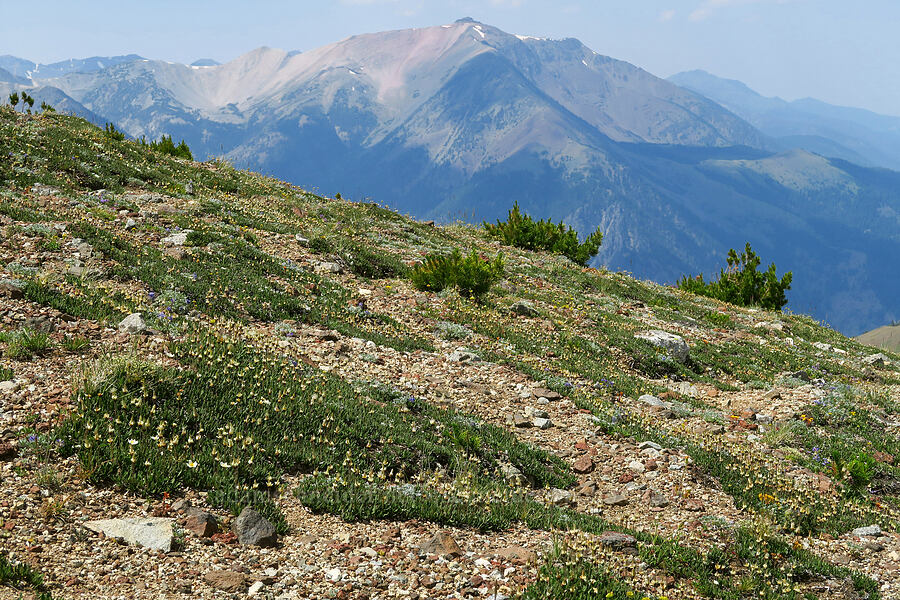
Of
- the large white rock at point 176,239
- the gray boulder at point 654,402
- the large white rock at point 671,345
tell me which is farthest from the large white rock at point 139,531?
the large white rock at point 671,345

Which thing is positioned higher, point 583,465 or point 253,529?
point 583,465

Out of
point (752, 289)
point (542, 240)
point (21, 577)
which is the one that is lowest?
point (21, 577)

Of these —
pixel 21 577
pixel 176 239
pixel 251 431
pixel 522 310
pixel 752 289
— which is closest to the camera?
pixel 21 577

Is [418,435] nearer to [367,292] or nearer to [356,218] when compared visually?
[367,292]

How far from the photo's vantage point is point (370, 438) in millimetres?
7305

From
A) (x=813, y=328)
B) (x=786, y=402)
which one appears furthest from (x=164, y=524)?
(x=813, y=328)

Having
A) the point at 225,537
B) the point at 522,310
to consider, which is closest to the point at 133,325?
the point at 225,537

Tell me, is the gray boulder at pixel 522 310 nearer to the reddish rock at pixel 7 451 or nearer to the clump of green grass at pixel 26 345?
the clump of green grass at pixel 26 345

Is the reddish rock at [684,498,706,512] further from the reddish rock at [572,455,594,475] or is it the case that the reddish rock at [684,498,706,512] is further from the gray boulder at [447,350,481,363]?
the gray boulder at [447,350,481,363]

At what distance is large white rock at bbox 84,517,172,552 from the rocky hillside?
0.02 m

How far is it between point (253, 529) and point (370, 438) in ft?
7.67

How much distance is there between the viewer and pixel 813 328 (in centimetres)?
2405

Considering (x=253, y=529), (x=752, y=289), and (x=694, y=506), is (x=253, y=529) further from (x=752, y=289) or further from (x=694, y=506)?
(x=752, y=289)

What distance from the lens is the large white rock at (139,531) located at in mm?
4691
